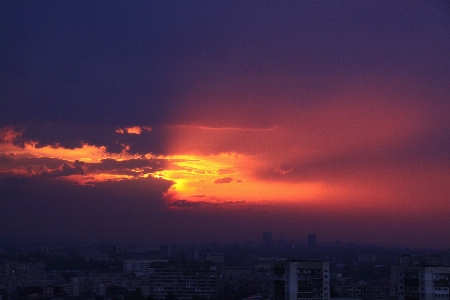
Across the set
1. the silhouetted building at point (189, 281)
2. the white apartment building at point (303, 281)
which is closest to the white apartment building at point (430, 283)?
the white apartment building at point (303, 281)

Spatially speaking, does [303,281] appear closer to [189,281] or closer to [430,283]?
[430,283]

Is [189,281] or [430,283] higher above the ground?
[430,283]

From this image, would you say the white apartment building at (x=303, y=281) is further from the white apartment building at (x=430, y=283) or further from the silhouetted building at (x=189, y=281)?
the silhouetted building at (x=189, y=281)

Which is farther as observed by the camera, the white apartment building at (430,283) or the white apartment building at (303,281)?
the white apartment building at (303,281)

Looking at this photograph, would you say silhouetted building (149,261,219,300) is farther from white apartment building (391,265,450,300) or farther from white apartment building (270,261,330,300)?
white apartment building (391,265,450,300)

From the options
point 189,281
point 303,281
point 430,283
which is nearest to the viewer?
point 430,283

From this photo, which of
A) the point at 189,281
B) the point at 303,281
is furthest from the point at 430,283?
the point at 189,281

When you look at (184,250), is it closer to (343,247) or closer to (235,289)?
(343,247)

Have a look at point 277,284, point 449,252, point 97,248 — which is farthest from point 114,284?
point 97,248

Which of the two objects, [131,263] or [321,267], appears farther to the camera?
[131,263]

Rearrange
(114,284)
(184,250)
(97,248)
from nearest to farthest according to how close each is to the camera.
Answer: (114,284) < (184,250) < (97,248)

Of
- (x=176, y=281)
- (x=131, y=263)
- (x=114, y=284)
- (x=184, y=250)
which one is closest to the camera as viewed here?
(x=176, y=281)
